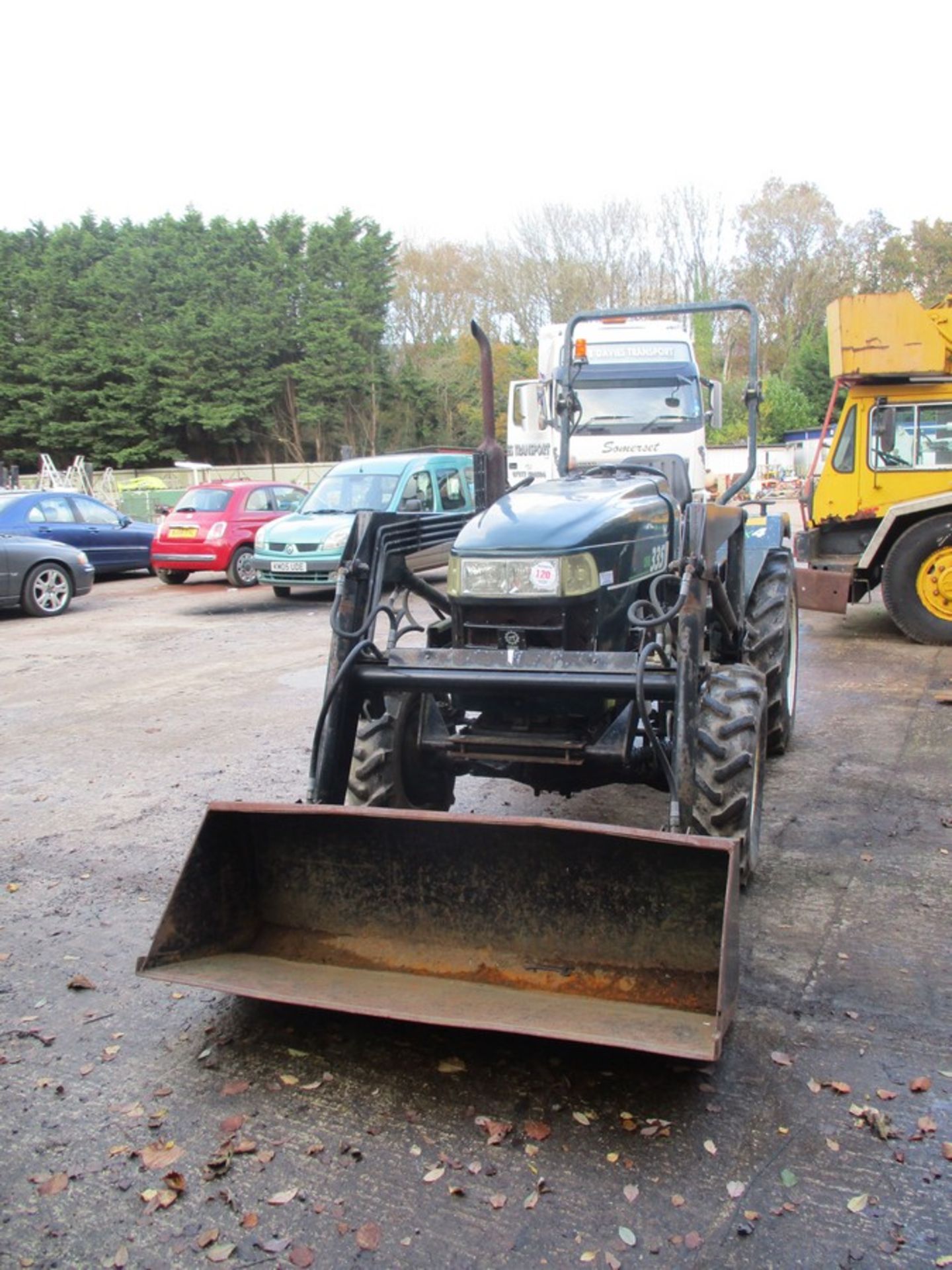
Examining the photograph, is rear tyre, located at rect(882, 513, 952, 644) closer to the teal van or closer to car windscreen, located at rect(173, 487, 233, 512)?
the teal van

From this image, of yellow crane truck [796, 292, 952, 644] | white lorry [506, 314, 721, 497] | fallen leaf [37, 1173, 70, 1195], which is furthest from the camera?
white lorry [506, 314, 721, 497]

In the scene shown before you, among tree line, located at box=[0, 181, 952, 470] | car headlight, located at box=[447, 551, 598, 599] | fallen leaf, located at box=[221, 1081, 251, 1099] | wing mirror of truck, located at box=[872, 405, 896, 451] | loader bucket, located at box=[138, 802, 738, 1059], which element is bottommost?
fallen leaf, located at box=[221, 1081, 251, 1099]

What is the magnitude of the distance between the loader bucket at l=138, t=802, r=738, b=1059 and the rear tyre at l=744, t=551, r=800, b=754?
7.48 feet

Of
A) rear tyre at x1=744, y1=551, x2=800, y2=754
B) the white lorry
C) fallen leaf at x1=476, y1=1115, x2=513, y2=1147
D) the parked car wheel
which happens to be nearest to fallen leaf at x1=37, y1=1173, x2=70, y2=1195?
fallen leaf at x1=476, y1=1115, x2=513, y2=1147

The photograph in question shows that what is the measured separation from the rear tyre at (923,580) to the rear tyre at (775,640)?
10.6 ft

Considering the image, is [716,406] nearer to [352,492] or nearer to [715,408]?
[715,408]

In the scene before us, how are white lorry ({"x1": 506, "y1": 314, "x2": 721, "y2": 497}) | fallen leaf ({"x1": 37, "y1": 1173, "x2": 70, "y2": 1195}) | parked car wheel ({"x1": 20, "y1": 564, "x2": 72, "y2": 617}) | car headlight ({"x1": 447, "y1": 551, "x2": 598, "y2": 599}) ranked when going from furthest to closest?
parked car wheel ({"x1": 20, "y1": 564, "x2": 72, "y2": 617}) < white lorry ({"x1": 506, "y1": 314, "x2": 721, "y2": 497}) < car headlight ({"x1": 447, "y1": 551, "x2": 598, "y2": 599}) < fallen leaf ({"x1": 37, "y1": 1173, "x2": 70, "y2": 1195})

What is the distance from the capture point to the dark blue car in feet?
50.4

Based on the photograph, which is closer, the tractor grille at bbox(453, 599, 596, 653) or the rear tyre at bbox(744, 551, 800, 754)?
the tractor grille at bbox(453, 599, 596, 653)

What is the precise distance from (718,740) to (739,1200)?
1.70 meters

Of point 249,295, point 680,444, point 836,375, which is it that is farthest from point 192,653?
point 249,295

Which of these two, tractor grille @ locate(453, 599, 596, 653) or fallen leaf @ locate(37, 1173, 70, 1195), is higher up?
tractor grille @ locate(453, 599, 596, 653)

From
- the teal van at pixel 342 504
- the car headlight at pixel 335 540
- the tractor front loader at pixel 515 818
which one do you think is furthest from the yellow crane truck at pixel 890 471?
the car headlight at pixel 335 540

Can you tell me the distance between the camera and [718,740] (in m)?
3.94
